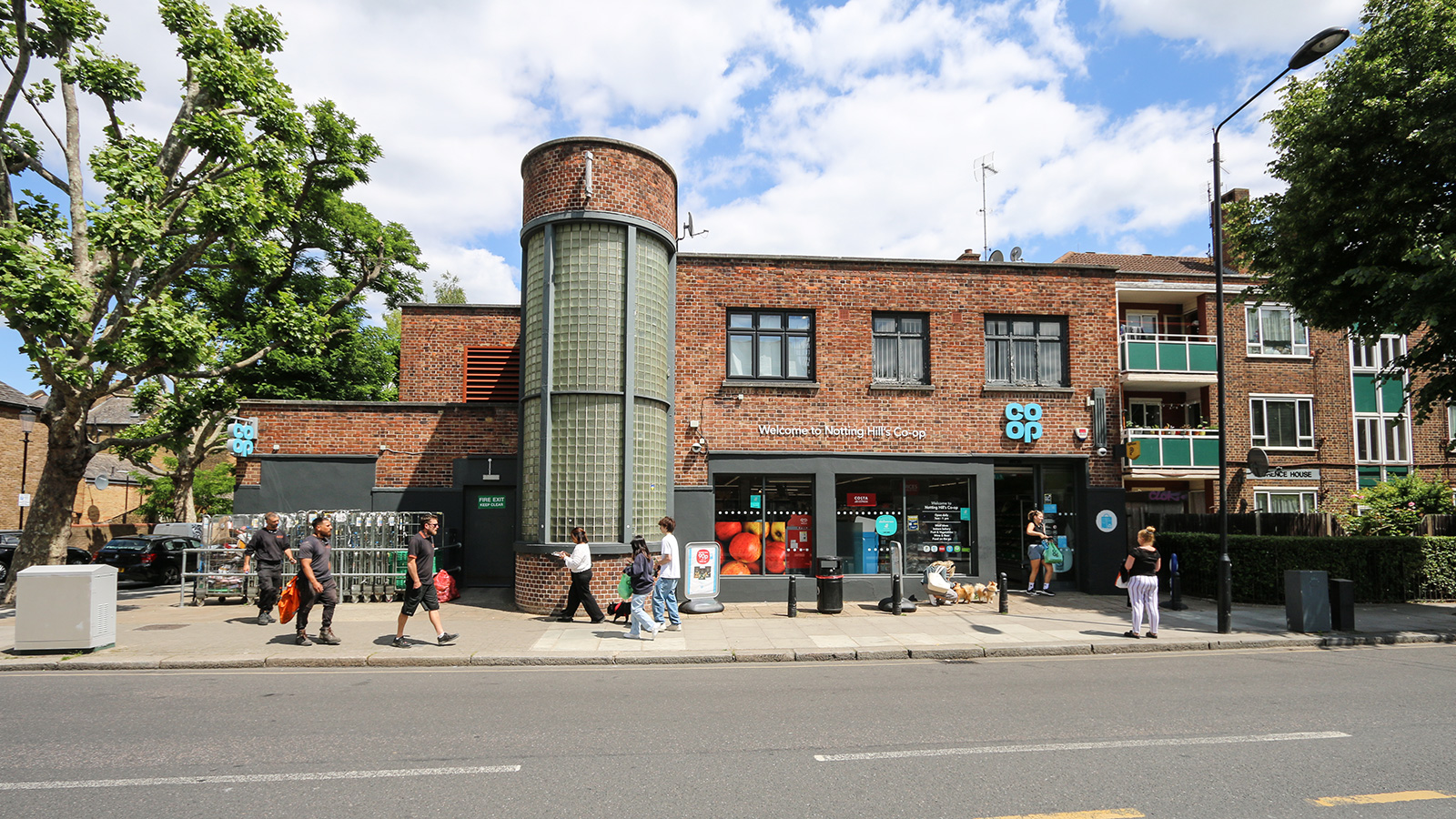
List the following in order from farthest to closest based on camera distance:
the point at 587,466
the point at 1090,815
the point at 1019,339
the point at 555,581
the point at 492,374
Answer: the point at 492,374
the point at 1019,339
the point at 587,466
the point at 555,581
the point at 1090,815

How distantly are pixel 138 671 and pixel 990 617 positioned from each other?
12.6 metres

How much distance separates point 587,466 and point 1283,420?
22770 millimetres

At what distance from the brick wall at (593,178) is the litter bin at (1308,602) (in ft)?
41.0

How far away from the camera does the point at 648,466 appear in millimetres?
14109

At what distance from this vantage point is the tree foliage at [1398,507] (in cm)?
1650

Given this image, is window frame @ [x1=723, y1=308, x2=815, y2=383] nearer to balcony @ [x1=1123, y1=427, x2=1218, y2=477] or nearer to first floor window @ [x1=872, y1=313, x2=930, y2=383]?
first floor window @ [x1=872, y1=313, x2=930, y2=383]

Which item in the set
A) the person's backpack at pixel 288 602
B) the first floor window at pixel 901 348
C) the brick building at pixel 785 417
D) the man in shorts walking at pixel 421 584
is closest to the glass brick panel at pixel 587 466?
the brick building at pixel 785 417

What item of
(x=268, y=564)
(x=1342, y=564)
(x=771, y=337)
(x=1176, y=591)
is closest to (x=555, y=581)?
(x=268, y=564)

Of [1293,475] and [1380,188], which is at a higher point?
[1380,188]

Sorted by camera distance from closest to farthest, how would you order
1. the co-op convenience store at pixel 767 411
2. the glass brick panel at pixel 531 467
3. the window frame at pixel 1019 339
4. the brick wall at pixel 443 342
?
1. the glass brick panel at pixel 531 467
2. the co-op convenience store at pixel 767 411
3. the window frame at pixel 1019 339
4. the brick wall at pixel 443 342

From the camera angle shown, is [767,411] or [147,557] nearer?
[767,411]

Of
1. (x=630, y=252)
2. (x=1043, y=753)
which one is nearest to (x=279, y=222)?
(x=630, y=252)

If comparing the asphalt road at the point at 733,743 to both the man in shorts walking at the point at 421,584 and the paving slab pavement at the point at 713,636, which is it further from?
the man in shorts walking at the point at 421,584

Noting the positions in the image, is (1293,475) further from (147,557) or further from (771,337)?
(147,557)
